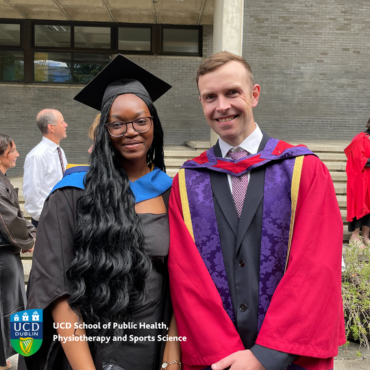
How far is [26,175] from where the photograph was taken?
3.91 metres

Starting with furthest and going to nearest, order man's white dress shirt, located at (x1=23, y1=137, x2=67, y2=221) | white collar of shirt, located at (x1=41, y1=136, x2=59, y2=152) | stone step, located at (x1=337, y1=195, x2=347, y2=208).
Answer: stone step, located at (x1=337, y1=195, x2=347, y2=208) < white collar of shirt, located at (x1=41, y1=136, x2=59, y2=152) < man's white dress shirt, located at (x1=23, y1=137, x2=67, y2=221)

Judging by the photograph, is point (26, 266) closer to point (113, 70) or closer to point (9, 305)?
point (9, 305)

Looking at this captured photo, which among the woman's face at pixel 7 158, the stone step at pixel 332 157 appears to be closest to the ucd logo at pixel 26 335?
the woman's face at pixel 7 158

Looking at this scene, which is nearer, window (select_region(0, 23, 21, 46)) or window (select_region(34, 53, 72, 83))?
window (select_region(0, 23, 21, 46))

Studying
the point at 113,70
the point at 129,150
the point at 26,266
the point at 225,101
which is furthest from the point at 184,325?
the point at 26,266

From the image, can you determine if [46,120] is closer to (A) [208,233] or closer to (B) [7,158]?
(B) [7,158]

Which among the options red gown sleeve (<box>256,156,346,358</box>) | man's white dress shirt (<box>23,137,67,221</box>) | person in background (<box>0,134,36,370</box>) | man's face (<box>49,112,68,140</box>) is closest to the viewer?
red gown sleeve (<box>256,156,346,358</box>)

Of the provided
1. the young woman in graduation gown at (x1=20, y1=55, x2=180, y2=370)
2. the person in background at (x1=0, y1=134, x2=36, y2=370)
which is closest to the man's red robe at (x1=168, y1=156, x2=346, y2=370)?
the young woman in graduation gown at (x1=20, y1=55, x2=180, y2=370)

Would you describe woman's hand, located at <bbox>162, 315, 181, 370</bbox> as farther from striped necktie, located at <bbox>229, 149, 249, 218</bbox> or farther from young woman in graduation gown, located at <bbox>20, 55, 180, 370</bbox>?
striped necktie, located at <bbox>229, 149, 249, 218</bbox>

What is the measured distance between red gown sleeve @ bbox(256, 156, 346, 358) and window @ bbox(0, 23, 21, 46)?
1067 centimetres

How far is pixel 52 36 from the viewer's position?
1009 cm

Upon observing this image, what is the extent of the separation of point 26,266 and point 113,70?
4.01 m

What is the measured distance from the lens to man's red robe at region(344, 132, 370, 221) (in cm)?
511

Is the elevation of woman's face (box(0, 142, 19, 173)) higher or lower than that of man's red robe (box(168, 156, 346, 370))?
higher
